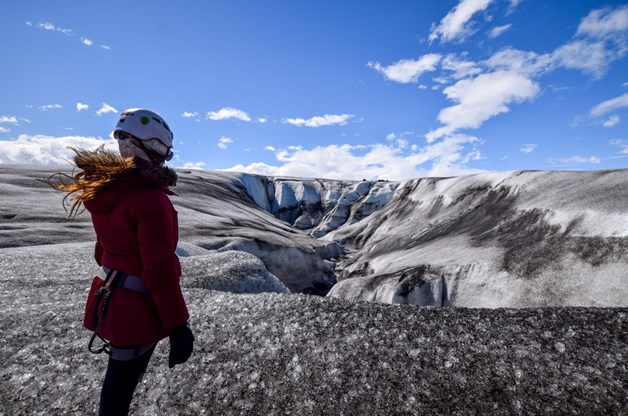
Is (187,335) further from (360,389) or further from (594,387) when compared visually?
(594,387)

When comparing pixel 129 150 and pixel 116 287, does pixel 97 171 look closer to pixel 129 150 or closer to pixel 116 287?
pixel 129 150

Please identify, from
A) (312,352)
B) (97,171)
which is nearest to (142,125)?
(97,171)

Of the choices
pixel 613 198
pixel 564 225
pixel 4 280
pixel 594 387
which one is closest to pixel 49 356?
pixel 4 280

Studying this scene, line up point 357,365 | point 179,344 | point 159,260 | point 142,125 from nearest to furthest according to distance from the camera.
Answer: point 159,260 < point 179,344 < point 142,125 < point 357,365

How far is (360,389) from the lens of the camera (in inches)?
202

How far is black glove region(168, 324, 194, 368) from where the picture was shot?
3.17m

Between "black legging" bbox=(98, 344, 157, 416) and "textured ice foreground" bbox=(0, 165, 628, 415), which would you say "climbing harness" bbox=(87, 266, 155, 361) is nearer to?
"black legging" bbox=(98, 344, 157, 416)

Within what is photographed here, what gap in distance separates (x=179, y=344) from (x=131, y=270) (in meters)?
0.78

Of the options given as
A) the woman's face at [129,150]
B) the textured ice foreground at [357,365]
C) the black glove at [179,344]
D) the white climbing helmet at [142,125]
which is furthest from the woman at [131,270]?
the textured ice foreground at [357,365]

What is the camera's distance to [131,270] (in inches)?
128

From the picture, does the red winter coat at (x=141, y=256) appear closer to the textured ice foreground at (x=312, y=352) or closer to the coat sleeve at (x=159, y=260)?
the coat sleeve at (x=159, y=260)

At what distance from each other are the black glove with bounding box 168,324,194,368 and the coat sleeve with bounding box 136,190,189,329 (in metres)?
0.11

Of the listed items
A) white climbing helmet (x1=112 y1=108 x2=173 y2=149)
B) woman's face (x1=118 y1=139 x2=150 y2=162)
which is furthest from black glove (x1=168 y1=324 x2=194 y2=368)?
white climbing helmet (x1=112 y1=108 x2=173 y2=149)

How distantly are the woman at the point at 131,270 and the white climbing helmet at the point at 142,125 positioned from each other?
30 cm
